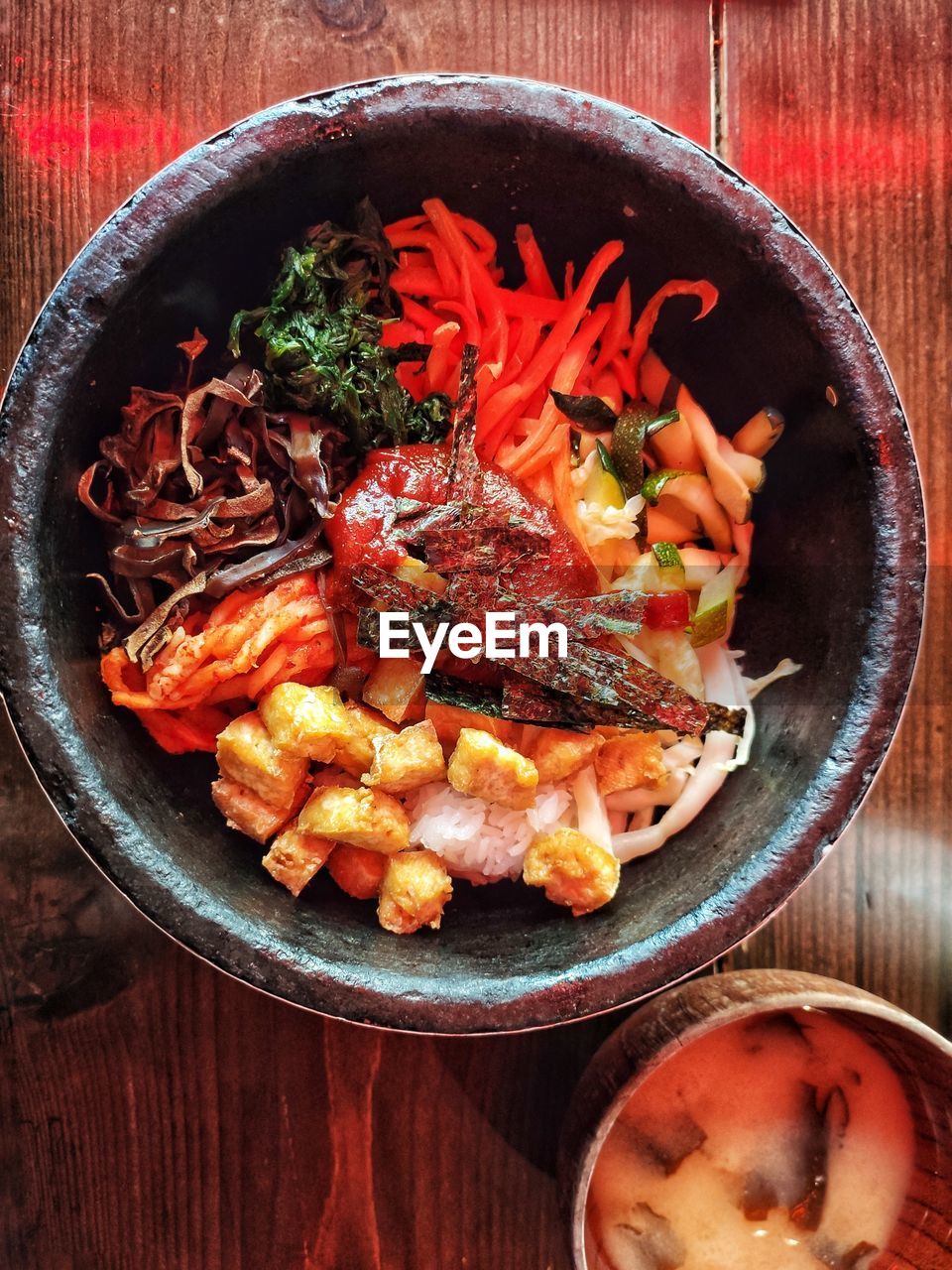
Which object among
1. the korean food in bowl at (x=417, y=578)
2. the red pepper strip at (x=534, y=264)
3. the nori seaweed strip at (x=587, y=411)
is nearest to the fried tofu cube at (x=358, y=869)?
the korean food in bowl at (x=417, y=578)

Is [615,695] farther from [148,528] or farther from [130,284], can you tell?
[130,284]

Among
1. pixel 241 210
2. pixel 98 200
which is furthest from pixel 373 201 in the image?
pixel 98 200

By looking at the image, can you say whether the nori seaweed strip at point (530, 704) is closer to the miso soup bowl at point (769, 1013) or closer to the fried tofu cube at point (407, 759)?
the fried tofu cube at point (407, 759)

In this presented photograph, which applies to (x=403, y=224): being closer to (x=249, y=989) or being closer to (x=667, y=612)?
(x=667, y=612)

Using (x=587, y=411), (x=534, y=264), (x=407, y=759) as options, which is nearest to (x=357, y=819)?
(x=407, y=759)

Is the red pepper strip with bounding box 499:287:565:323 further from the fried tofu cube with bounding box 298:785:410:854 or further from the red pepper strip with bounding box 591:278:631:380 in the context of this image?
the fried tofu cube with bounding box 298:785:410:854

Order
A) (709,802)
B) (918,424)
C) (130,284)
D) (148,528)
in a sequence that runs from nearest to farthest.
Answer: (130,284) < (148,528) < (709,802) < (918,424)
